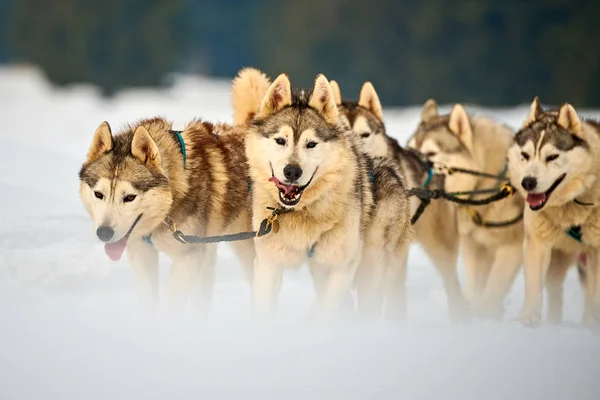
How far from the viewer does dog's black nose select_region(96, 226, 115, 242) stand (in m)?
4.21

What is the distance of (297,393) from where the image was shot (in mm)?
3502

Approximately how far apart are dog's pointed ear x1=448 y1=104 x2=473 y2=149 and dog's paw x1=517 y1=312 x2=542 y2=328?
169 cm

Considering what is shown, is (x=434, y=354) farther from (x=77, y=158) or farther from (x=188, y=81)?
(x=188, y=81)

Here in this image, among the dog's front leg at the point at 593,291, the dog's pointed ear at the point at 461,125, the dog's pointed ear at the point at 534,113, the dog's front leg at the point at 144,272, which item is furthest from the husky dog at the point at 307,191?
the dog's pointed ear at the point at 461,125

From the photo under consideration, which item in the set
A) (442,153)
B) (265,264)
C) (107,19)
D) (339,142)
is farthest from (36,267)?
(107,19)

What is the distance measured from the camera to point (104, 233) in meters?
4.22

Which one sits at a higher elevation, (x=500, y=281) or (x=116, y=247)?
(x=116, y=247)

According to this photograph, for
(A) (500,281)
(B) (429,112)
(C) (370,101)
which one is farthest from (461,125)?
(A) (500,281)

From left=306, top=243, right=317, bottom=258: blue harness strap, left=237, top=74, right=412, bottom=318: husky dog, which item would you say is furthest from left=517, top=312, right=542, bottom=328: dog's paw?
left=306, top=243, right=317, bottom=258: blue harness strap

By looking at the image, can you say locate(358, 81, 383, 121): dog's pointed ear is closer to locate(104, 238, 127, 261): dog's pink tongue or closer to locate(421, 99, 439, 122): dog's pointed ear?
locate(421, 99, 439, 122): dog's pointed ear

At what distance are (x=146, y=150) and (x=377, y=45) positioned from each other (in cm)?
1893

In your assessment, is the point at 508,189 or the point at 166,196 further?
the point at 508,189

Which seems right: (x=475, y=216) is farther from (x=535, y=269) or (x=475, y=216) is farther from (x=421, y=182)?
(x=535, y=269)

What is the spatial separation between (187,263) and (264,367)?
1156 mm
